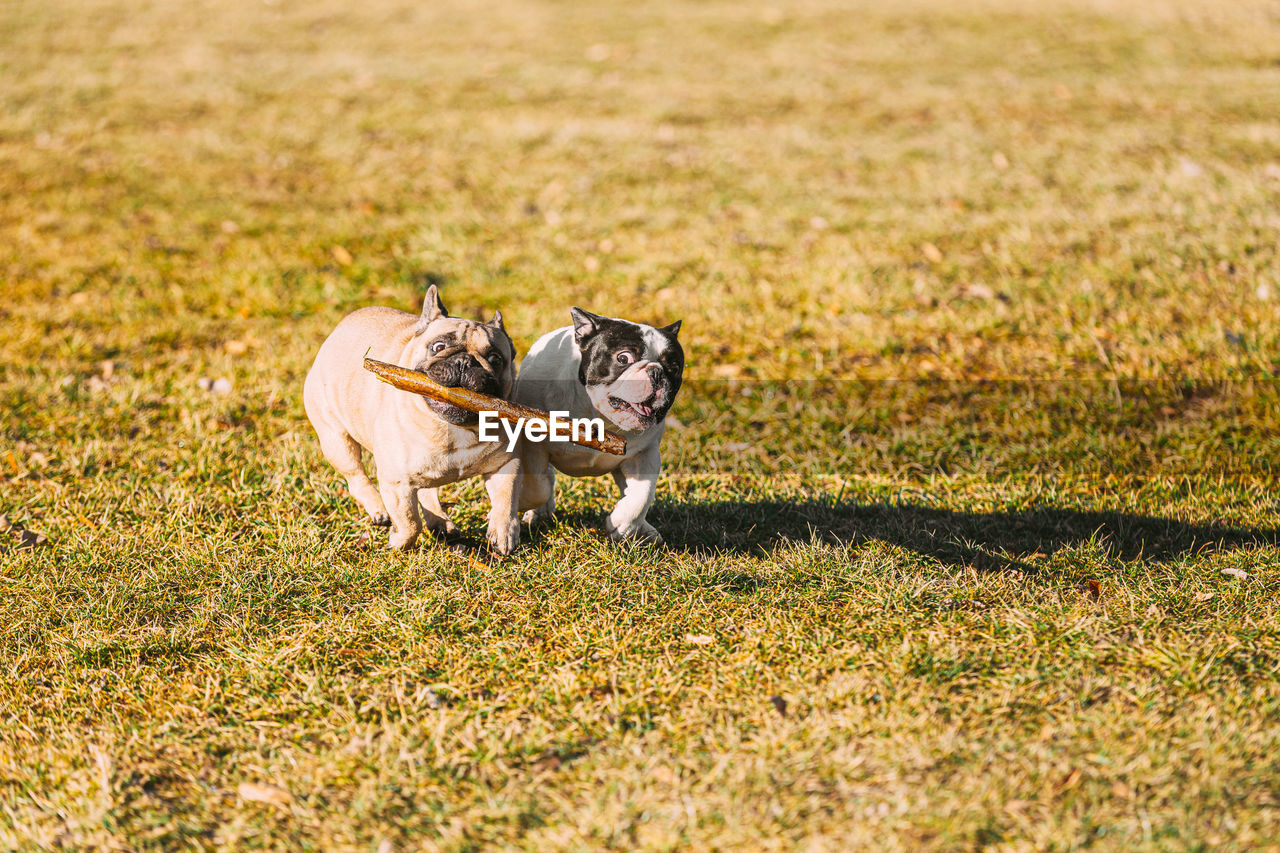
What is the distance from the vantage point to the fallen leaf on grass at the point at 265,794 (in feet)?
11.3

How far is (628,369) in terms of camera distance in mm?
3859

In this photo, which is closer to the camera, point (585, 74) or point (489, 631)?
point (489, 631)

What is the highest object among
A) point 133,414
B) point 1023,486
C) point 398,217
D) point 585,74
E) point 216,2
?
point 216,2

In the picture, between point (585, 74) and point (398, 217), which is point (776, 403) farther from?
point (585, 74)

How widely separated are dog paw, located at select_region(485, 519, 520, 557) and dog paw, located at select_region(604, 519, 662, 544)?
461 millimetres

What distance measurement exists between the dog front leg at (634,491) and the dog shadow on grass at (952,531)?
43cm

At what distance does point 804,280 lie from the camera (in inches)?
337

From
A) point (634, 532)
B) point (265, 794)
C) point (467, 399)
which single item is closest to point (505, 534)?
point (634, 532)

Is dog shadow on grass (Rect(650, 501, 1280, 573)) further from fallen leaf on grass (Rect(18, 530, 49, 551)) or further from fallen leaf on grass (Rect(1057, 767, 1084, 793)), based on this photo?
fallen leaf on grass (Rect(18, 530, 49, 551))

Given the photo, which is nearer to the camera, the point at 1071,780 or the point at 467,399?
the point at 1071,780

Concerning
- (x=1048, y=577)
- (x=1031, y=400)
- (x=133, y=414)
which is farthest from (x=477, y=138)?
(x=1048, y=577)

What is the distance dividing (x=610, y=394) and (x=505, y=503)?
73 cm

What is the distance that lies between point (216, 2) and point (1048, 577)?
19308 mm

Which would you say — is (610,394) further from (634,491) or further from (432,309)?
(432,309)
